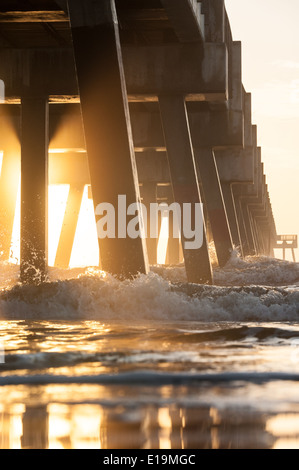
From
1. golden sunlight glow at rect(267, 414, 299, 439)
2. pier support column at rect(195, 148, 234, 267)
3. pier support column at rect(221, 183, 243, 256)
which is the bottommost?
golden sunlight glow at rect(267, 414, 299, 439)

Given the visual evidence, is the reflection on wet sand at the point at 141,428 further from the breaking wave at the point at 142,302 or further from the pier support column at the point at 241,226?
the pier support column at the point at 241,226

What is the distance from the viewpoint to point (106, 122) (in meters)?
9.27

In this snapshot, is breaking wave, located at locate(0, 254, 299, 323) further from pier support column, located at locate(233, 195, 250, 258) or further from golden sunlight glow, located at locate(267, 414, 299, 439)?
pier support column, located at locate(233, 195, 250, 258)

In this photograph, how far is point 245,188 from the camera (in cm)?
4109

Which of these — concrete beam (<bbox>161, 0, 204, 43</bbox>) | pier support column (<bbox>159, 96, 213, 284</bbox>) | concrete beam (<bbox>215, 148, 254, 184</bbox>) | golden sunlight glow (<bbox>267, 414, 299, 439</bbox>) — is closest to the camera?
golden sunlight glow (<bbox>267, 414, 299, 439</bbox>)

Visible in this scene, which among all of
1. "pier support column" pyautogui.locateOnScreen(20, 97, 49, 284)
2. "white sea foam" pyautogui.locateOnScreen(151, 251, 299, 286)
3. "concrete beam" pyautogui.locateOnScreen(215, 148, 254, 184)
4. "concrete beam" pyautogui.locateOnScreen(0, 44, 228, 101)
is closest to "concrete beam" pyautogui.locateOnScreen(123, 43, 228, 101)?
"concrete beam" pyautogui.locateOnScreen(0, 44, 228, 101)

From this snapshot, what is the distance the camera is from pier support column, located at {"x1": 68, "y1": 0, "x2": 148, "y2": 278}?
30.1 feet

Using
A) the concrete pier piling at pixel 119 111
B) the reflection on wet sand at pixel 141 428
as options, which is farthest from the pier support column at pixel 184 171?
the reflection on wet sand at pixel 141 428

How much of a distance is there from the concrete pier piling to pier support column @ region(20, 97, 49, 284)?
20 millimetres

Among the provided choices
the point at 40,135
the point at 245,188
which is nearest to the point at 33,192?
the point at 40,135

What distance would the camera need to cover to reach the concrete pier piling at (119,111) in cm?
929

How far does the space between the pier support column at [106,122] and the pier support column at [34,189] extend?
596 cm

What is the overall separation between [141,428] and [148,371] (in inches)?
45.5
